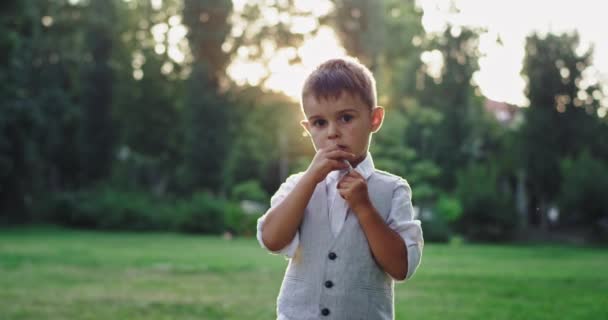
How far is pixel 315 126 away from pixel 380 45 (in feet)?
103

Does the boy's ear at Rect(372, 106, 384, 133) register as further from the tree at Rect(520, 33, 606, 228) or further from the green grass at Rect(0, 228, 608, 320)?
the tree at Rect(520, 33, 606, 228)

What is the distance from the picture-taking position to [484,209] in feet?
92.4

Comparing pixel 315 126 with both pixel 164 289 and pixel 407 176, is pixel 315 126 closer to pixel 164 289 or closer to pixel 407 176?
pixel 164 289

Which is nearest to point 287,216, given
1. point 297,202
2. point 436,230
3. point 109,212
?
point 297,202

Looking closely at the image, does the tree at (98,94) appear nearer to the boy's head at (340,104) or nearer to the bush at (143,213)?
the bush at (143,213)

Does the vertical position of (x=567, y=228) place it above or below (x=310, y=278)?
below

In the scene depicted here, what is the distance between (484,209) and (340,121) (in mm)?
26455

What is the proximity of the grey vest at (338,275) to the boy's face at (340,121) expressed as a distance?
0.51 ft

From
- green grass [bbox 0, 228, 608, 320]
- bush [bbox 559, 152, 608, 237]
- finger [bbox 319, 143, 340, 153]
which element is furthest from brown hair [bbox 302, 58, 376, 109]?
bush [bbox 559, 152, 608, 237]

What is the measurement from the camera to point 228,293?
30.2 ft

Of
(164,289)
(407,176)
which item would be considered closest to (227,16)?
(407,176)

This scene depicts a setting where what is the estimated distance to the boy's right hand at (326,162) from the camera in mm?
2400

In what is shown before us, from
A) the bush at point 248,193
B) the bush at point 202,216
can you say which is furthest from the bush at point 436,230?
the bush at point 248,193

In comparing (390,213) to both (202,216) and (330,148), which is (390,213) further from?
(202,216)
